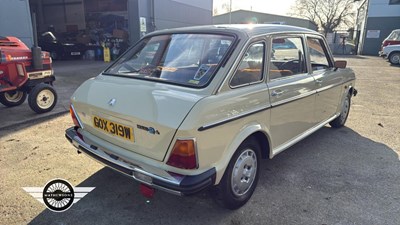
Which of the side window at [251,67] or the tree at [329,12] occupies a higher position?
the tree at [329,12]

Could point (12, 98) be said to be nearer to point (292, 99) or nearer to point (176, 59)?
point (176, 59)

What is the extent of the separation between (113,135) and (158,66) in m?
0.92

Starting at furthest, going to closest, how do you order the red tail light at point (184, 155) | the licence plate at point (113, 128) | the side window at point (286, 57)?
1. the side window at point (286, 57)
2. the licence plate at point (113, 128)
3. the red tail light at point (184, 155)

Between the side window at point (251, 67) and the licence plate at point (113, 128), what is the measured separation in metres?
1.01

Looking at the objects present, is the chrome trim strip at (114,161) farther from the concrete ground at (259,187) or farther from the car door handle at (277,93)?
the car door handle at (277,93)

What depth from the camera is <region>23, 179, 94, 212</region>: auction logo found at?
2.92m

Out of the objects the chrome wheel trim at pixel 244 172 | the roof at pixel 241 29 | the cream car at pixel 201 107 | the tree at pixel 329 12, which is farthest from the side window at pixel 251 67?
the tree at pixel 329 12

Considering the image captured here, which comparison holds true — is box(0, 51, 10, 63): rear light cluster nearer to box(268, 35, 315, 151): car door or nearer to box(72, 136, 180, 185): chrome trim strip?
box(72, 136, 180, 185): chrome trim strip

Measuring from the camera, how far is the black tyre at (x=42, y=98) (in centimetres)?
582

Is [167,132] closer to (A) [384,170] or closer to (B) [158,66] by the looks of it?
(B) [158,66]

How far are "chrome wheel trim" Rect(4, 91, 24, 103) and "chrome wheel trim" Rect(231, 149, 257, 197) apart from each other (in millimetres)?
5721

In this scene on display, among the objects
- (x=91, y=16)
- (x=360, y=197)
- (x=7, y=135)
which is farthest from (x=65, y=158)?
(x=91, y=16)

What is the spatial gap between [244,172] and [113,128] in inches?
51.9

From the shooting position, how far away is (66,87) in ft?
29.6
